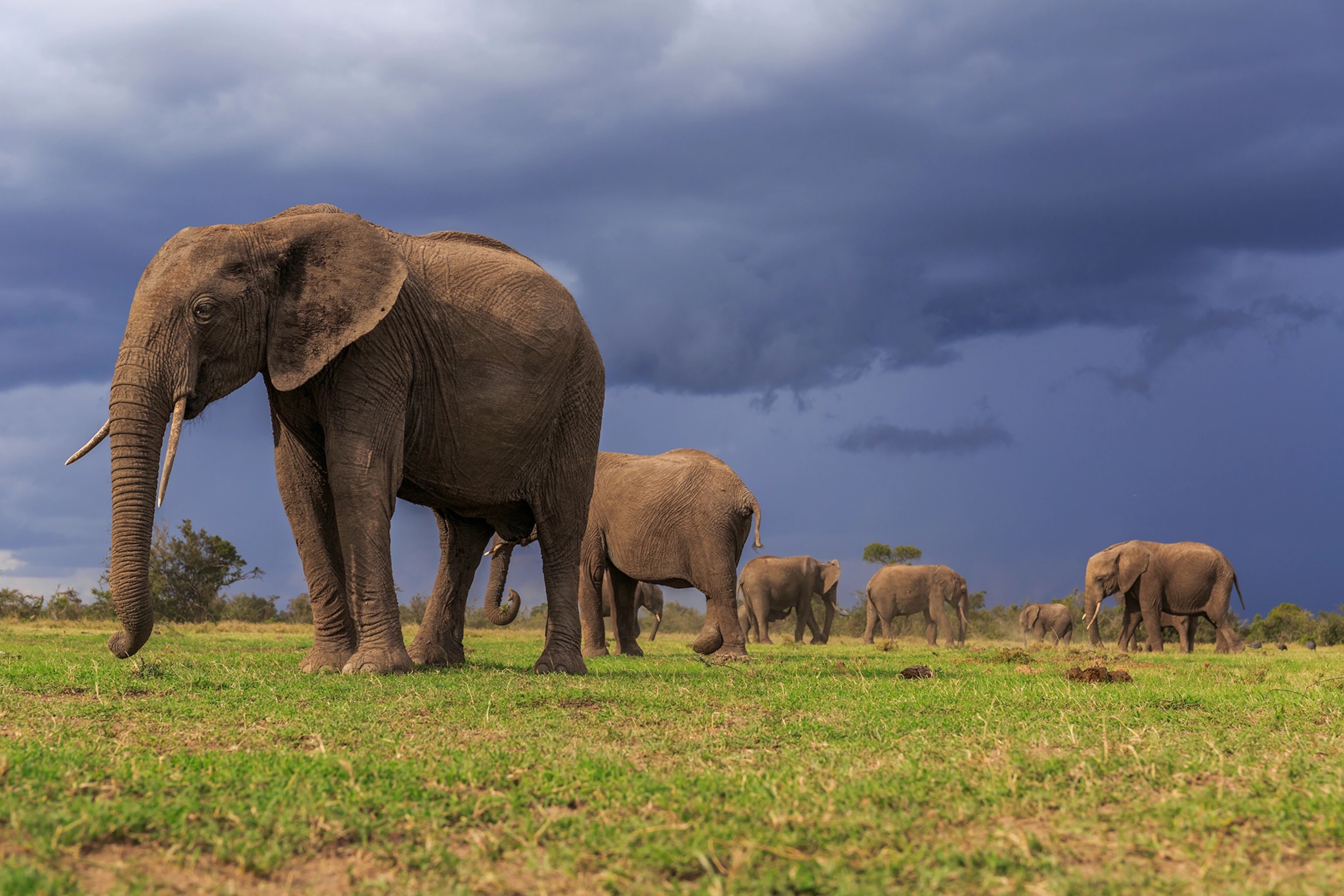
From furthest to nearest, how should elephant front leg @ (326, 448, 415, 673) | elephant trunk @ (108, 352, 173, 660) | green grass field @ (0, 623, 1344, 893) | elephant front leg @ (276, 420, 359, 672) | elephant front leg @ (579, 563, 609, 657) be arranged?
elephant front leg @ (579, 563, 609, 657) < elephant front leg @ (276, 420, 359, 672) < elephant front leg @ (326, 448, 415, 673) < elephant trunk @ (108, 352, 173, 660) < green grass field @ (0, 623, 1344, 893)

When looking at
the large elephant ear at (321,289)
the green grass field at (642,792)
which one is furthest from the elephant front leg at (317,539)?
the green grass field at (642,792)

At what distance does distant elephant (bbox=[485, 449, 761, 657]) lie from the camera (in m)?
15.8

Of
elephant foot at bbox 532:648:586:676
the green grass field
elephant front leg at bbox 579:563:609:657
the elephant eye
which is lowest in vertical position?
the green grass field

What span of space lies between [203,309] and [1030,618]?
38.0 m

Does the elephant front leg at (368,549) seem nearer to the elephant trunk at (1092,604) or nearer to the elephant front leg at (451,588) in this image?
the elephant front leg at (451,588)

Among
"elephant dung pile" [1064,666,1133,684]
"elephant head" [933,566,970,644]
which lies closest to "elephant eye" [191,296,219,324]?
"elephant dung pile" [1064,666,1133,684]

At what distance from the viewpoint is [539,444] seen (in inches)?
436

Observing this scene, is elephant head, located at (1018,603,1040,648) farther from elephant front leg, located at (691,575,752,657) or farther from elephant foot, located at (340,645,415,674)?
elephant foot, located at (340,645,415,674)

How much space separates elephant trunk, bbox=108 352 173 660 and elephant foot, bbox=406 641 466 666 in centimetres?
338

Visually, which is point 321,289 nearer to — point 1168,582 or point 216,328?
point 216,328

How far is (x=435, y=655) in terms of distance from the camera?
11383 millimetres

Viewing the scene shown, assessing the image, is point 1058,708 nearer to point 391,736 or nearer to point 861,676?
point 861,676

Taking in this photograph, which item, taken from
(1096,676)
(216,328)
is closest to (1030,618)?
(1096,676)

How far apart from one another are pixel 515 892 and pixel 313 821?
→ 3.17ft
